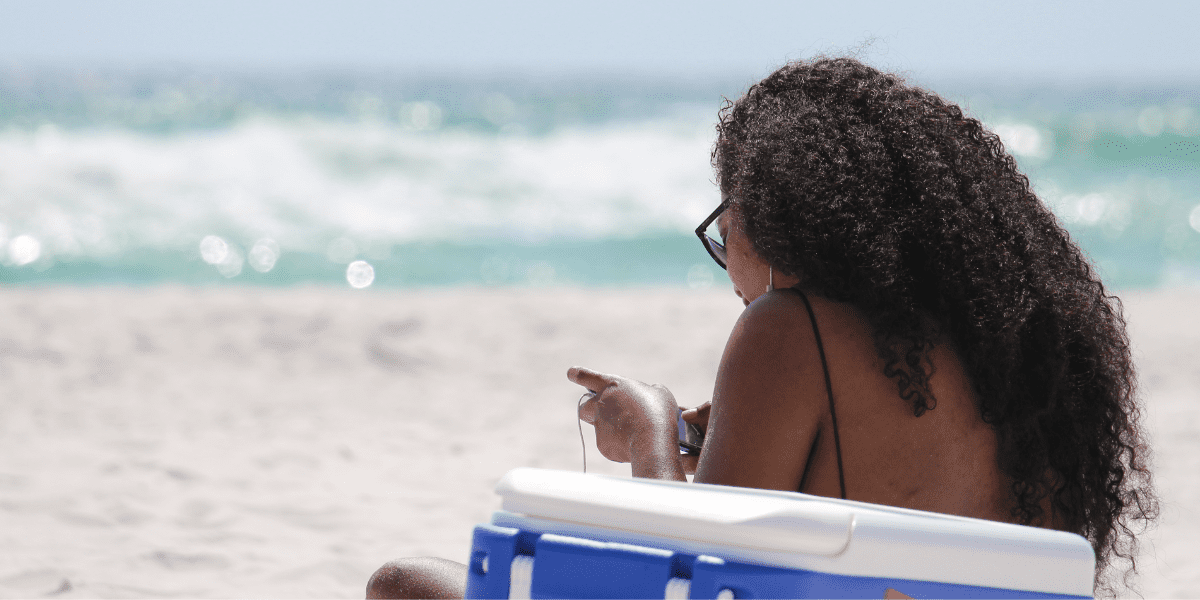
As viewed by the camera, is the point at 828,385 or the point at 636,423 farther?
the point at 636,423

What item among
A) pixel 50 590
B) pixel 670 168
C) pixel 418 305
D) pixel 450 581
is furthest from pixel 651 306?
pixel 670 168

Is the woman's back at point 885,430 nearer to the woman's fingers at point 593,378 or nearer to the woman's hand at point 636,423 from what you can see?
the woman's hand at point 636,423

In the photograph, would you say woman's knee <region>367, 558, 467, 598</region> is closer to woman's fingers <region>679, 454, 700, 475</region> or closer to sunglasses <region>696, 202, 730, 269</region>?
woman's fingers <region>679, 454, 700, 475</region>

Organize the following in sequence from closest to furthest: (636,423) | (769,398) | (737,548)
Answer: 1. (737,548)
2. (769,398)
3. (636,423)

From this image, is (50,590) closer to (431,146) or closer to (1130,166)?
(431,146)

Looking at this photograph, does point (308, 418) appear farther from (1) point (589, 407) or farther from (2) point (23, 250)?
(2) point (23, 250)

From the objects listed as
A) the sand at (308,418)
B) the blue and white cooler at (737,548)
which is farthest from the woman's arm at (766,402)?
the sand at (308,418)

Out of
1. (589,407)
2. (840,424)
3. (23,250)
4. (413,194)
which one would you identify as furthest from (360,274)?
(840,424)

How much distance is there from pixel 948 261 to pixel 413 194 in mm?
12065

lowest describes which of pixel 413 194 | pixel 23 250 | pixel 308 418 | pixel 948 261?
pixel 308 418

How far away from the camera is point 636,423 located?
151 cm

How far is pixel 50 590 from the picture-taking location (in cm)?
281

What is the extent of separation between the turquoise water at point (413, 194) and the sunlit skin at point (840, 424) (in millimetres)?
5753

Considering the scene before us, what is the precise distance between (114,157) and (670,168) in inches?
281
